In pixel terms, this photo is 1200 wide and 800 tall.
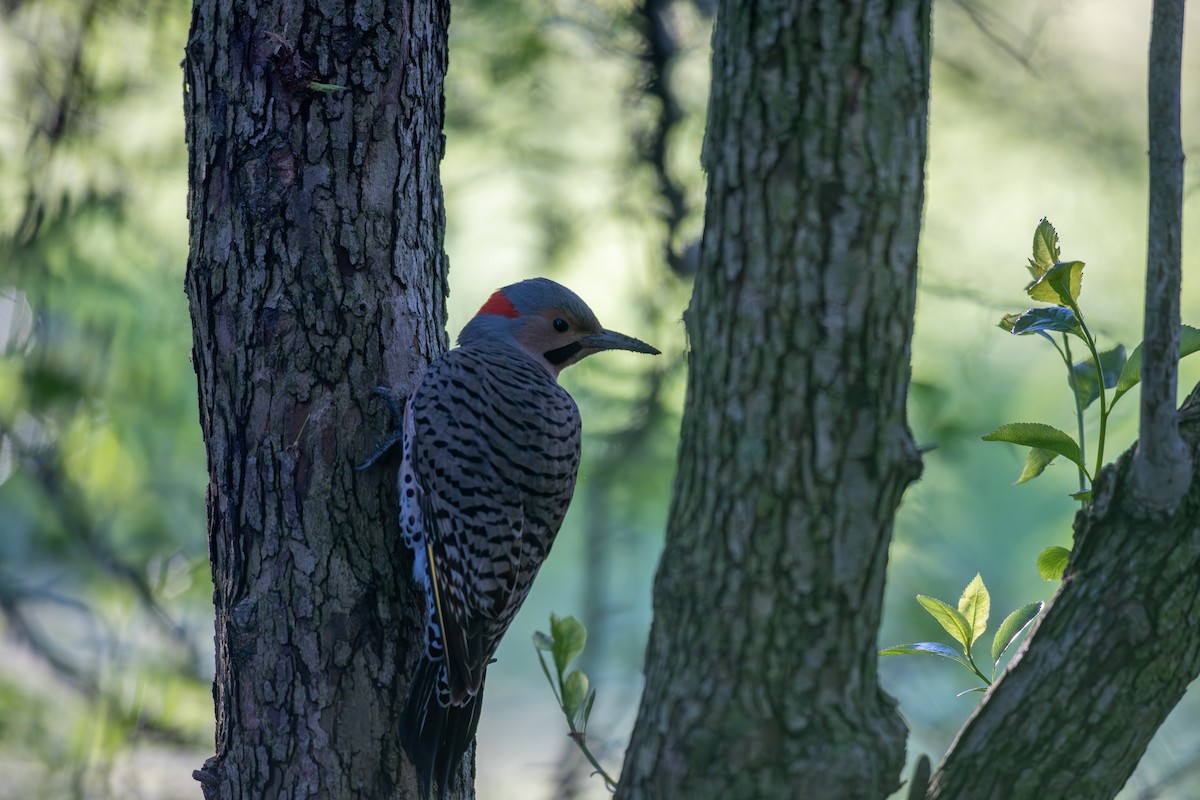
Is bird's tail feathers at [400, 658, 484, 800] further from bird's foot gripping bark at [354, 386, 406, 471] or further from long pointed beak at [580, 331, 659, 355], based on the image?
long pointed beak at [580, 331, 659, 355]

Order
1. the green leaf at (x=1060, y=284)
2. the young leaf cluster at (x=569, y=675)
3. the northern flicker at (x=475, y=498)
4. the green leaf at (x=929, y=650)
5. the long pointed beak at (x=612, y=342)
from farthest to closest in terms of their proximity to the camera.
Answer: the long pointed beak at (x=612, y=342) → the northern flicker at (x=475, y=498) → the young leaf cluster at (x=569, y=675) → the green leaf at (x=929, y=650) → the green leaf at (x=1060, y=284)

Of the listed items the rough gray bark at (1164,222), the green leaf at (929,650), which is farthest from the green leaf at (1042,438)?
the green leaf at (929,650)

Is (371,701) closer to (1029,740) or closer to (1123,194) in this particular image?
(1029,740)

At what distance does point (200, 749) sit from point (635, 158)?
2.77 m

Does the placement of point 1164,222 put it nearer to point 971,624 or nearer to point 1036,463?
point 1036,463

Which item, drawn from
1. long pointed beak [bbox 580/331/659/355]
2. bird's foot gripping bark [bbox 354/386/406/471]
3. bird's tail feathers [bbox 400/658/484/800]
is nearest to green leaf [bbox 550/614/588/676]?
bird's tail feathers [bbox 400/658/484/800]

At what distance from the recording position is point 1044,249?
1.84 m

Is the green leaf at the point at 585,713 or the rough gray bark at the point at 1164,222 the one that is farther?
the green leaf at the point at 585,713

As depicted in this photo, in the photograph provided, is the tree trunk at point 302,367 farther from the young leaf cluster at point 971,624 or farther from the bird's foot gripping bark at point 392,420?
the young leaf cluster at point 971,624

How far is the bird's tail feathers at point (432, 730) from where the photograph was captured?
2.29 m

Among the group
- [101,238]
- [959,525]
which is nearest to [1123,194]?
[959,525]

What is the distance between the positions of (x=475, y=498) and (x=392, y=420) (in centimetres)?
36

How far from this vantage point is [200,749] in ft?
14.3

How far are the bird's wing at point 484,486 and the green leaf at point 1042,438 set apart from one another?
122 cm
